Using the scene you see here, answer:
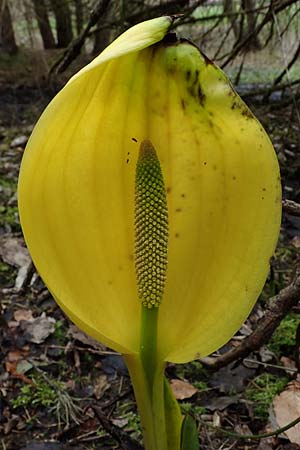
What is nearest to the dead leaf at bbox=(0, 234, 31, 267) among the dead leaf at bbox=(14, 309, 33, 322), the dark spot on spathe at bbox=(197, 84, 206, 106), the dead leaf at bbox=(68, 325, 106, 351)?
the dead leaf at bbox=(14, 309, 33, 322)

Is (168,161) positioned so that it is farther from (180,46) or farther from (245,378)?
(245,378)

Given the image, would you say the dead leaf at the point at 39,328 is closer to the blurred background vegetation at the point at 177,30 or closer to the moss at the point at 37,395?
the moss at the point at 37,395

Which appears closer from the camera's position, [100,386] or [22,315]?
[100,386]

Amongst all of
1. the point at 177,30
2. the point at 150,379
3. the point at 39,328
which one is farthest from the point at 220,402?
the point at 177,30

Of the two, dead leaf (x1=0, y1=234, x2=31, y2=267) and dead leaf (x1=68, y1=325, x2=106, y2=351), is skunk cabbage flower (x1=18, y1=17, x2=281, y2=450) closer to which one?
dead leaf (x1=68, y1=325, x2=106, y2=351)

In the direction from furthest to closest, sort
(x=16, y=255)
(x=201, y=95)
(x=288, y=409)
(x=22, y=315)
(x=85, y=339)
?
(x=16, y=255), (x=22, y=315), (x=85, y=339), (x=288, y=409), (x=201, y=95)

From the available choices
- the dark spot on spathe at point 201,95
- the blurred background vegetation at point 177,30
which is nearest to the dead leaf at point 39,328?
the blurred background vegetation at point 177,30

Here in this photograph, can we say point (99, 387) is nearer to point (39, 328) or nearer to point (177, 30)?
point (39, 328)
